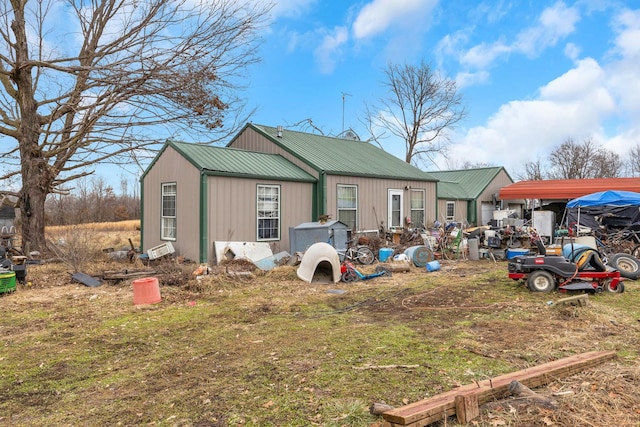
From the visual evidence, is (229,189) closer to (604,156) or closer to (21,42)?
(21,42)

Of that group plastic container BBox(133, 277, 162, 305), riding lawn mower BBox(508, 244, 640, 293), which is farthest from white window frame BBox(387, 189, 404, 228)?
plastic container BBox(133, 277, 162, 305)

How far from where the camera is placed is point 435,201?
59.9ft

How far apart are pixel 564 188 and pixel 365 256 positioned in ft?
50.9

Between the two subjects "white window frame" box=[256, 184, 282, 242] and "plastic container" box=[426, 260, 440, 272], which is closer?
"plastic container" box=[426, 260, 440, 272]

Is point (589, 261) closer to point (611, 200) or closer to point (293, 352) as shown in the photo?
point (293, 352)

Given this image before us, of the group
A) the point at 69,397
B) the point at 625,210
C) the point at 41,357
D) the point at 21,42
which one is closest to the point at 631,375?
the point at 69,397

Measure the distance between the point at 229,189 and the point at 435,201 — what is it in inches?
379

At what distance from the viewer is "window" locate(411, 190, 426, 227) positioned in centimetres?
1723

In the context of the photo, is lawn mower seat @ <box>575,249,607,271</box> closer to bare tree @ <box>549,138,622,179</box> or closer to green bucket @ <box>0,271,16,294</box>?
green bucket @ <box>0,271,16,294</box>

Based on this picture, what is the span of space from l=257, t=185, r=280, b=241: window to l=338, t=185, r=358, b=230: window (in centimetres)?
237

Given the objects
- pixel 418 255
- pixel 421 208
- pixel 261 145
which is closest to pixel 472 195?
pixel 421 208

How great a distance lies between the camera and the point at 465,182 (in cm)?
2555

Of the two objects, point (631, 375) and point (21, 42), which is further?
point (21, 42)

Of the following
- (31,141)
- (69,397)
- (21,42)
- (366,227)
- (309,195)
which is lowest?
(69,397)
